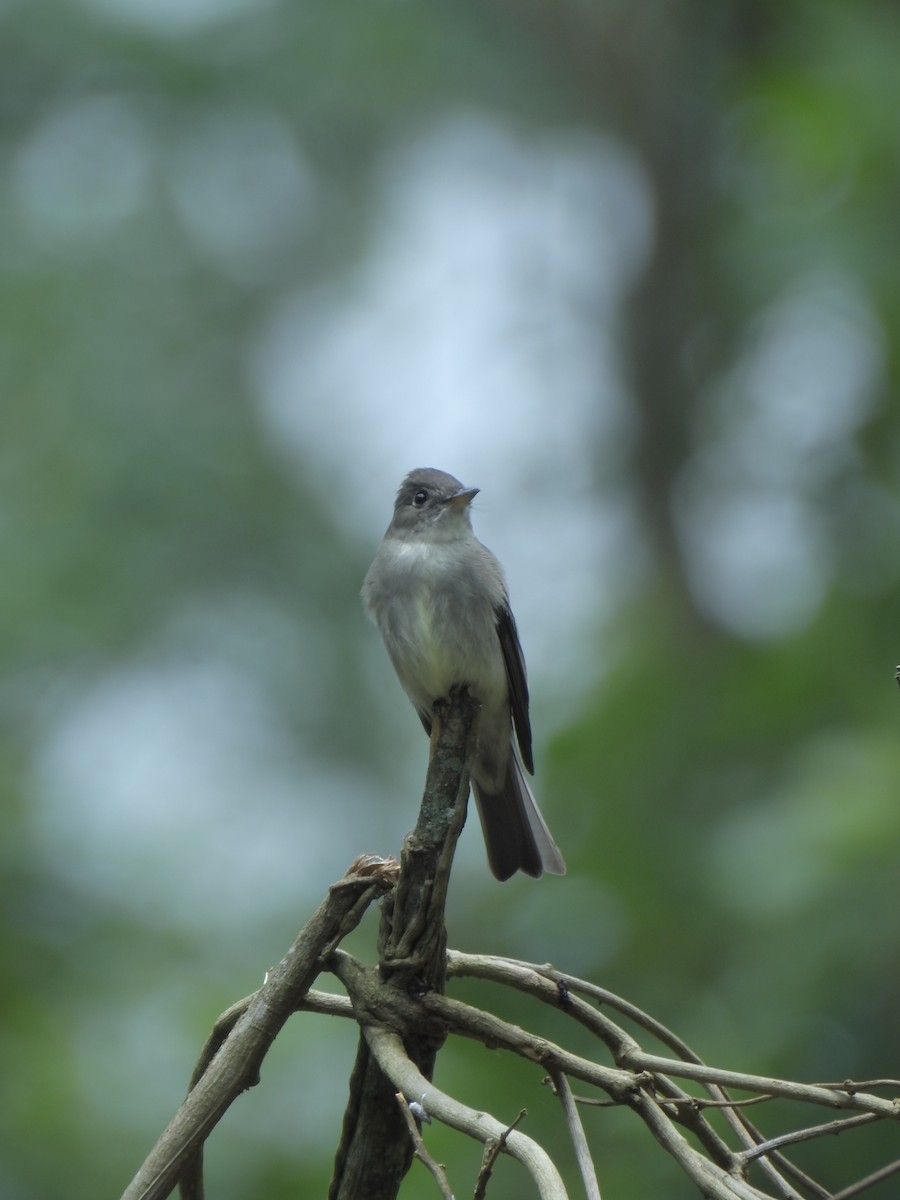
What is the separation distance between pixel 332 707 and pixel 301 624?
0.50m

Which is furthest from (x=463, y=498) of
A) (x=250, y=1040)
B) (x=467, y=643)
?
Result: (x=250, y=1040)

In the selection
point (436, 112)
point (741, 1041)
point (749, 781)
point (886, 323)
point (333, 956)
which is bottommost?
point (333, 956)

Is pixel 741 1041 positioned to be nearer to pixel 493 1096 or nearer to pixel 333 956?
pixel 493 1096

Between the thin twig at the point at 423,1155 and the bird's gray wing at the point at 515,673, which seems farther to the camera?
the bird's gray wing at the point at 515,673

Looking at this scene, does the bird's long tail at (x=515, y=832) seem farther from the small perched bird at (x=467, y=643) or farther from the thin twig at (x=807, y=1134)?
the thin twig at (x=807, y=1134)

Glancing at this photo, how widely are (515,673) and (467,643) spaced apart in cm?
20

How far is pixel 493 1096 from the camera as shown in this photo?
13.0 ft

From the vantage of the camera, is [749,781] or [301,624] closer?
[749,781]

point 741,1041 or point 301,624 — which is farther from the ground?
point 301,624

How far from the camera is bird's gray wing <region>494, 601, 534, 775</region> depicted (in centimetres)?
414

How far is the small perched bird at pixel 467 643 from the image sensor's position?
403 centimetres

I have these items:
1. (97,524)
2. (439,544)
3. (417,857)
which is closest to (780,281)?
(439,544)

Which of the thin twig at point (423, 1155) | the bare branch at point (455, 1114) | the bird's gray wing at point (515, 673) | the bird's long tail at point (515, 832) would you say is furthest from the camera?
the bird's gray wing at point (515, 673)

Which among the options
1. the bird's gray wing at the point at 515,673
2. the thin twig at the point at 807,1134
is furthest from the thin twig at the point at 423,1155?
the bird's gray wing at the point at 515,673
